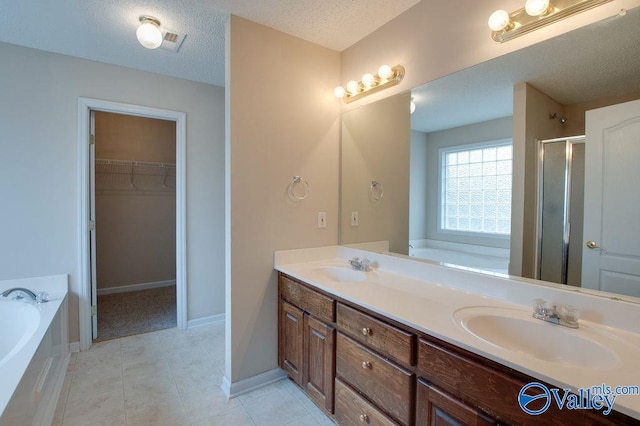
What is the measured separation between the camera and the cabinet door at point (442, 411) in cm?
98

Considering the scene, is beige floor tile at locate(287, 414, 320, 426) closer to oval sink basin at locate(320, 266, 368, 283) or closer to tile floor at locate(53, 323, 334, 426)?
tile floor at locate(53, 323, 334, 426)

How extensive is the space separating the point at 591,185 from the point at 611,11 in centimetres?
66

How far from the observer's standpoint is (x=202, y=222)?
10.2ft

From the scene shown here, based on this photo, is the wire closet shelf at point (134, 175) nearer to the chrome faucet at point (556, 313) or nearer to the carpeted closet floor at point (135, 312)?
the carpeted closet floor at point (135, 312)

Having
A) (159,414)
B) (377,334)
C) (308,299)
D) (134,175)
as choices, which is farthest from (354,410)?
(134,175)

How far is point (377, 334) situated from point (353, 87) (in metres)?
1.70

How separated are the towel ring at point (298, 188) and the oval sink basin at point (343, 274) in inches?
21.7

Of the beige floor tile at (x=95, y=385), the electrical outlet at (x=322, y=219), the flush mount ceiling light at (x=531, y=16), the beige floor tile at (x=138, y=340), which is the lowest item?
the beige floor tile at (x=95, y=385)

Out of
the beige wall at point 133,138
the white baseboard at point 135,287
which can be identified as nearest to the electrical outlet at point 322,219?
the beige wall at point 133,138

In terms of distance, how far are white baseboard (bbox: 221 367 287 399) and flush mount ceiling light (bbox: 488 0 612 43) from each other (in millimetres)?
2404

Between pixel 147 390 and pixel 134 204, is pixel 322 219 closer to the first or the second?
pixel 147 390

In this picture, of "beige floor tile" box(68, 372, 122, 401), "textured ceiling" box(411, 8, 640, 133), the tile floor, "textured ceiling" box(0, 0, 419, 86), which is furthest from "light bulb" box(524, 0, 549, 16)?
"beige floor tile" box(68, 372, 122, 401)

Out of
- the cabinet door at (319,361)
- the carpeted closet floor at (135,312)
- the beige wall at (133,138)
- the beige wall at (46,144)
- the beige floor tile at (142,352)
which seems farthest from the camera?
the beige wall at (133,138)

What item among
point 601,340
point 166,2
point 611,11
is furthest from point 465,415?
point 166,2
